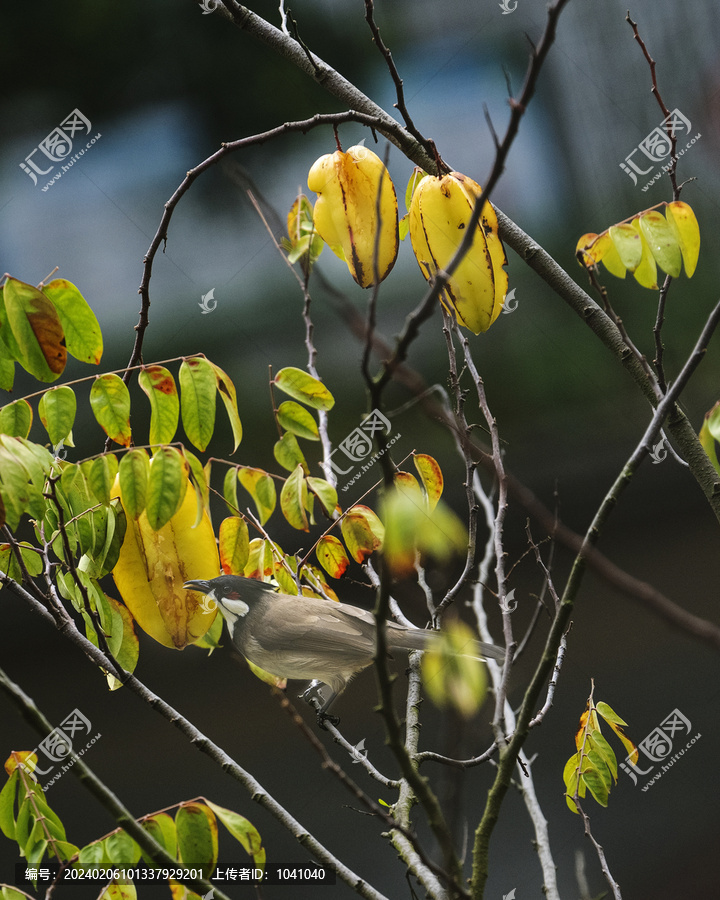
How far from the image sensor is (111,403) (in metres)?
0.60

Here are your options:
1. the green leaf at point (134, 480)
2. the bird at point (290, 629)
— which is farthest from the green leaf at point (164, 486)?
the bird at point (290, 629)

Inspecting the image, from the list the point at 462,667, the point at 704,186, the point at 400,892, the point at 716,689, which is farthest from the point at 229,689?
the point at 704,186

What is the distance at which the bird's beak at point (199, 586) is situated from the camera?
2.13 feet

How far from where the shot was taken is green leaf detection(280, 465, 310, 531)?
2.31ft

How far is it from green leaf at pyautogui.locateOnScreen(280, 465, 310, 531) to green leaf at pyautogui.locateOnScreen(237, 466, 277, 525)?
1.7 inches

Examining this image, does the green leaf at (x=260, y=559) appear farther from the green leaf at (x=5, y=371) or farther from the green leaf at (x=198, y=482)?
the green leaf at (x=5, y=371)

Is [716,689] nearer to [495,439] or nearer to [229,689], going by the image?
[229,689]

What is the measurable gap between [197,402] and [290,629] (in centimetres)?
22
